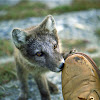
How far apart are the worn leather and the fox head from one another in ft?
0.81

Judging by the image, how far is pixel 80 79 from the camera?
106 inches

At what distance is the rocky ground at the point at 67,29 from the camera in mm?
4118

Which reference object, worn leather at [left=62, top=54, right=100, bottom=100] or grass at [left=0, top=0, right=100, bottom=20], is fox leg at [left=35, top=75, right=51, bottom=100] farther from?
grass at [left=0, top=0, right=100, bottom=20]

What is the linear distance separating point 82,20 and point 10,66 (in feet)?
17.8

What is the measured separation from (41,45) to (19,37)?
49 centimetres

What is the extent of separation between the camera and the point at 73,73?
2.75 m

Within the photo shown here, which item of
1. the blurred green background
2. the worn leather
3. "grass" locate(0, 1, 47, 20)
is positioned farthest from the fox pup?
"grass" locate(0, 1, 47, 20)

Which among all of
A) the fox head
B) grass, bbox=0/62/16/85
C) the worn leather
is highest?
the fox head

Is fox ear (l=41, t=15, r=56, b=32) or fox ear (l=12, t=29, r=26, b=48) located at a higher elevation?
fox ear (l=41, t=15, r=56, b=32)

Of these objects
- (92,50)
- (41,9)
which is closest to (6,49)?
(92,50)

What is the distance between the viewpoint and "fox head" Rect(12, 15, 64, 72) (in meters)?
3.00

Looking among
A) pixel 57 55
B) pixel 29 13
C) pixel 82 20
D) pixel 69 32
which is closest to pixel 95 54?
pixel 69 32

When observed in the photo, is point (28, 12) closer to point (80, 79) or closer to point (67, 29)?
point (67, 29)

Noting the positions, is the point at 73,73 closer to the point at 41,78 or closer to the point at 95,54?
the point at 41,78
